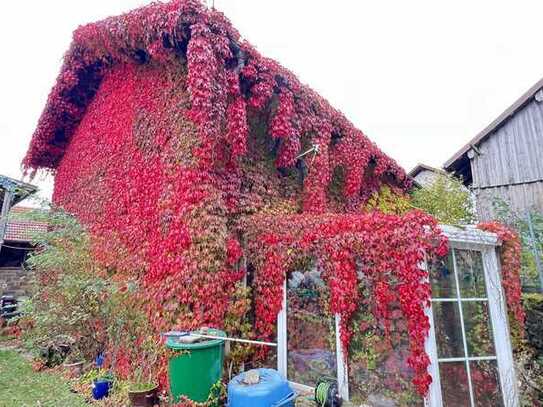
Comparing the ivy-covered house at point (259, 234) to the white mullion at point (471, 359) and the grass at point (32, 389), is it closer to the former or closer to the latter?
the white mullion at point (471, 359)

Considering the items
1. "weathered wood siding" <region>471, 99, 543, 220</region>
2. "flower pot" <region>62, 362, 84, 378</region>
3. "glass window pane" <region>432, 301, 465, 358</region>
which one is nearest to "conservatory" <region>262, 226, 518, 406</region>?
"glass window pane" <region>432, 301, 465, 358</region>

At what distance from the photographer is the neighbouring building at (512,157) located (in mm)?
8258

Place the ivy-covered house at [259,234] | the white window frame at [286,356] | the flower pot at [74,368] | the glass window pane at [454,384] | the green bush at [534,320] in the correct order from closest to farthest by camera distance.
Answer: the glass window pane at [454,384], the ivy-covered house at [259,234], the white window frame at [286,356], the green bush at [534,320], the flower pot at [74,368]

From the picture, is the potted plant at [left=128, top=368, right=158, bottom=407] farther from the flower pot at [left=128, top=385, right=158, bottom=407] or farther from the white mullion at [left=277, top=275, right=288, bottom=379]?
the white mullion at [left=277, top=275, right=288, bottom=379]

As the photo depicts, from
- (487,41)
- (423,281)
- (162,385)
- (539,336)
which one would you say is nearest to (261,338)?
(162,385)

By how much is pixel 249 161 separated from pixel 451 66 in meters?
10.4

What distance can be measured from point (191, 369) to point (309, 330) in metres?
1.82

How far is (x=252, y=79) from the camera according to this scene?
5.84 m

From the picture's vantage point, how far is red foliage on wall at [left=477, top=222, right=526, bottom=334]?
4.21 metres

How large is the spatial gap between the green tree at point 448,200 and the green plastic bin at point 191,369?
916cm

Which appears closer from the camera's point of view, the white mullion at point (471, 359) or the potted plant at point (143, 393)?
the white mullion at point (471, 359)

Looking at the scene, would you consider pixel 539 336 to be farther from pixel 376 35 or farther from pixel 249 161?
pixel 376 35

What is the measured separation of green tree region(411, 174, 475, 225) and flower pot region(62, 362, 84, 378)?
10283 mm

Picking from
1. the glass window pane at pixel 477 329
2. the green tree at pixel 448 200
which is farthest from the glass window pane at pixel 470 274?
the green tree at pixel 448 200
